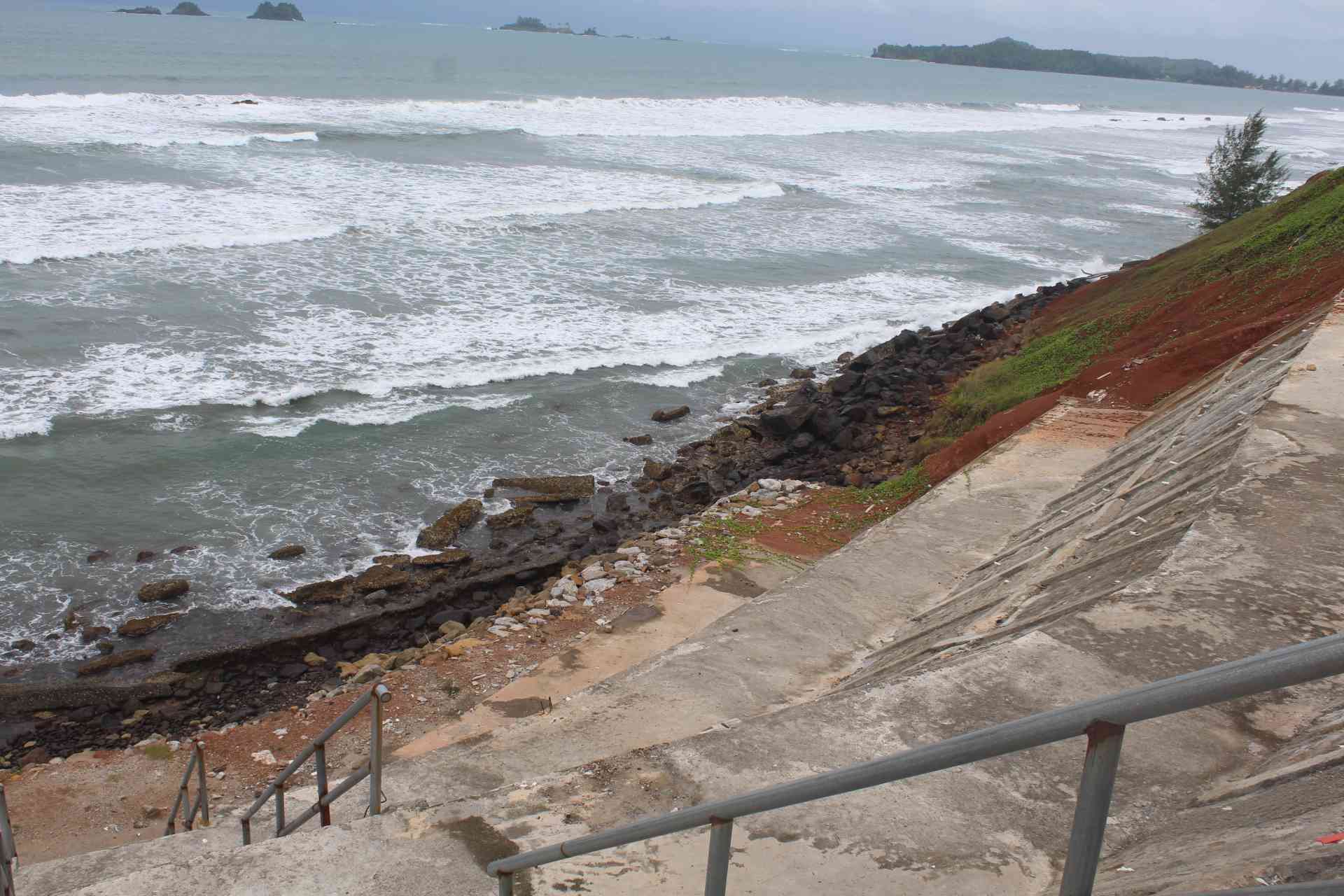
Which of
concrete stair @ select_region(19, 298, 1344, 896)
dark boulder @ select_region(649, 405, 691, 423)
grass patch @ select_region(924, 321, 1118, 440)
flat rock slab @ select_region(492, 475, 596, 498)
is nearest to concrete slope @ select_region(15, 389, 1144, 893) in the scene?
concrete stair @ select_region(19, 298, 1344, 896)

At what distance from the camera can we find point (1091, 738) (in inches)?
67.1

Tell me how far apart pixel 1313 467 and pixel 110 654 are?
11.9 metres

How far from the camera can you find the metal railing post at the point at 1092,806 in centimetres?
168

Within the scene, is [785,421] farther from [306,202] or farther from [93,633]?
[306,202]

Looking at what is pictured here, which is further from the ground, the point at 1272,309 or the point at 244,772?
the point at 1272,309

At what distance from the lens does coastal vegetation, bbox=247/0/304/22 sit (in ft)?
559

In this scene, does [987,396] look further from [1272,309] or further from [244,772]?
[244,772]

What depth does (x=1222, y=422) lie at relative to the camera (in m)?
8.61

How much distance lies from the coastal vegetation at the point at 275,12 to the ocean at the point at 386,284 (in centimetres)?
11878

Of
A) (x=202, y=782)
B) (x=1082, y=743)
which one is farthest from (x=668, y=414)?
(x=1082, y=743)

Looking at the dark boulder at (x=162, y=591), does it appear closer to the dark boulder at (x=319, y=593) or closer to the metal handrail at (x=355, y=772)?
the dark boulder at (x=319, y=593)

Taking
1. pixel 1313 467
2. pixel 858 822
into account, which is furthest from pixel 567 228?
pixel 858 822

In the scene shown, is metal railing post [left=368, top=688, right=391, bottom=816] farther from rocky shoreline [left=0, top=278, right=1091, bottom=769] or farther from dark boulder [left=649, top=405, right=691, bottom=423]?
dark boulder [left=649, top=405, right=691, bottom=423]

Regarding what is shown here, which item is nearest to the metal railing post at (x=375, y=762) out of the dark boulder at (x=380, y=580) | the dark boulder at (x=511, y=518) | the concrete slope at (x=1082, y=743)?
the concrete slope at (x=1082, y=743)
